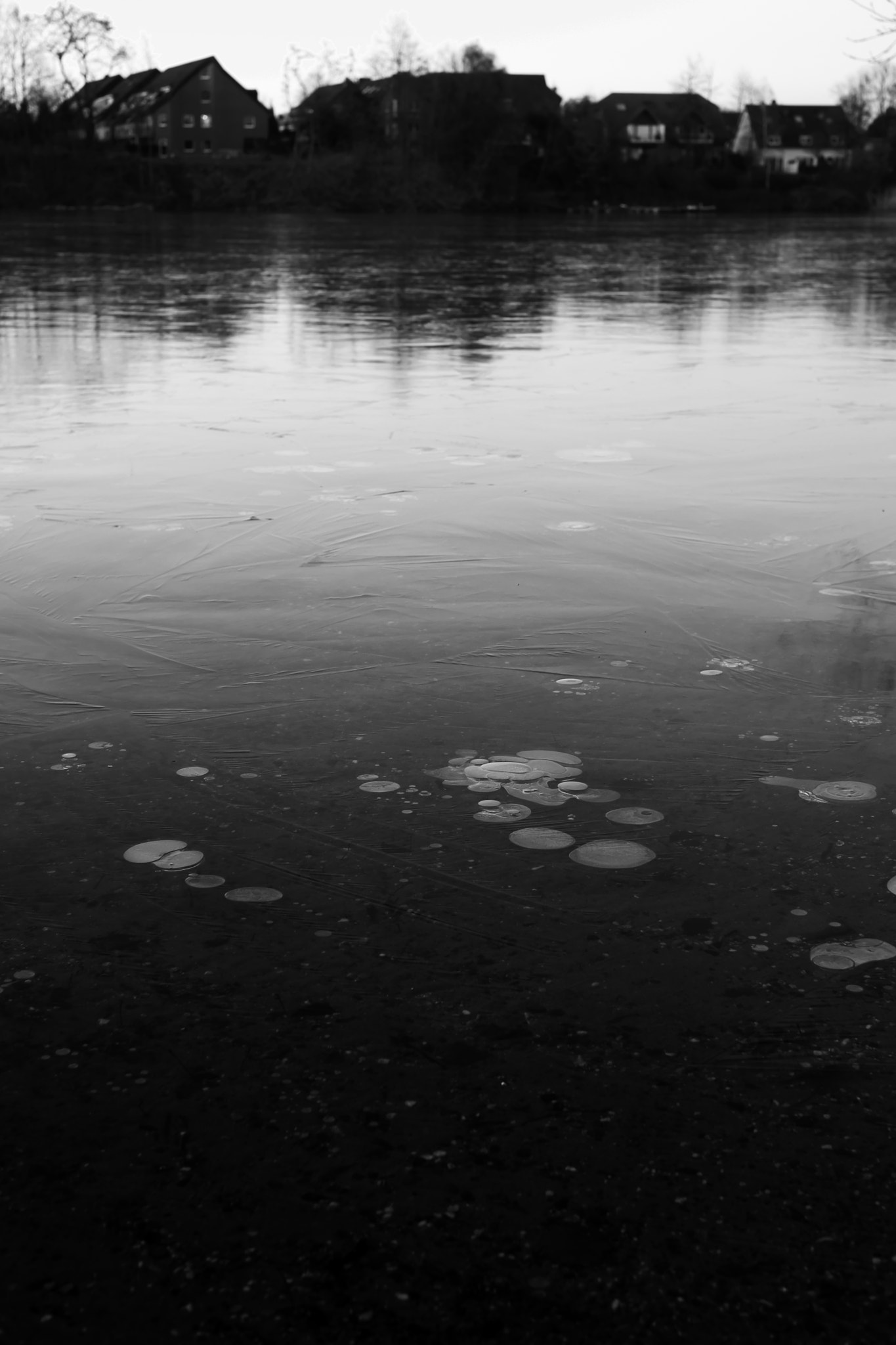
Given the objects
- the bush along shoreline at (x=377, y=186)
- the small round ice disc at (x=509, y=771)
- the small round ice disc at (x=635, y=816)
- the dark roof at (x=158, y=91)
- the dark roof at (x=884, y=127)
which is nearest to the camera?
the small round ice disc at (x=635, y=816)

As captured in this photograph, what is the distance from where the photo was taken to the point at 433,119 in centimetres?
7475

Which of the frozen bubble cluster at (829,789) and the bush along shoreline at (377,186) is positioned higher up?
the bush along shoreline at (377,186)

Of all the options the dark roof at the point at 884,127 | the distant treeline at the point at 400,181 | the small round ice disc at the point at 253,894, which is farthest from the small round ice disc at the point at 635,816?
the dark roof at the point at 884,127

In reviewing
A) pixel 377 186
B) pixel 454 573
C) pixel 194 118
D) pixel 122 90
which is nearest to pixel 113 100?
pixel 122 90

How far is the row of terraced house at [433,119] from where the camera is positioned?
76250mm

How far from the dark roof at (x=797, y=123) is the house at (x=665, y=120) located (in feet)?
10.4

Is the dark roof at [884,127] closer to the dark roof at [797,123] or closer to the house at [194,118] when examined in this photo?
the dark roof at [797,123]

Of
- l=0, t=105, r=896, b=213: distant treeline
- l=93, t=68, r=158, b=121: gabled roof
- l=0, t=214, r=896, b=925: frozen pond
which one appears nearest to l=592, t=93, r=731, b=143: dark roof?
l=0, t=105, r=896, b=213: distant treeline

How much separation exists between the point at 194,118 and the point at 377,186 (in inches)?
1079

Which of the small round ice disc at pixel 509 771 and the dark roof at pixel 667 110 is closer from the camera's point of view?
the small round ice disc at pixel 509 771

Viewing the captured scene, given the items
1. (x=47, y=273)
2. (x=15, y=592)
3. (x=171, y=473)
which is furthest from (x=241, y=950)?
(x=47, y=273)

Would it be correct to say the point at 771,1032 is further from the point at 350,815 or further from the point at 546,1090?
the point at 350,815

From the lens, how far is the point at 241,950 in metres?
2.21

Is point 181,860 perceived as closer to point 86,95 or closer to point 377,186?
point 377,186
